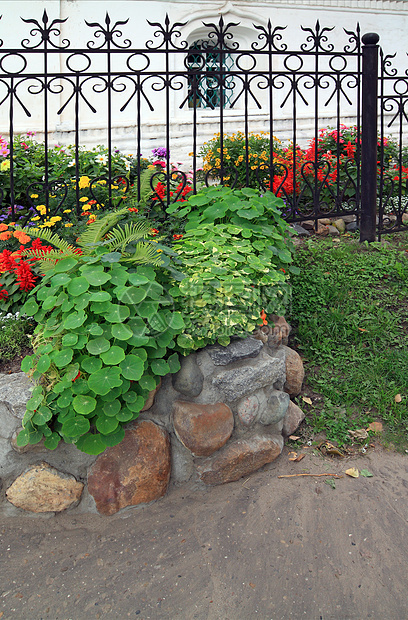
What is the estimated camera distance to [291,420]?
2.97 metres

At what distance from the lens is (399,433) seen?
295 cm

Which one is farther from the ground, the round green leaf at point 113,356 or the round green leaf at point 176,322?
the round green leaf at point 176,322

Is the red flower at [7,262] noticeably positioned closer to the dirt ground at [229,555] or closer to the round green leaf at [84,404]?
the round green leaf at [84,404]

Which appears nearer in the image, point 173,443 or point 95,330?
point 95,330

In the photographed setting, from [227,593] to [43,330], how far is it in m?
1.50

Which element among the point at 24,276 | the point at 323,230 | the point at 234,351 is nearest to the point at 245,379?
the point at 234,351

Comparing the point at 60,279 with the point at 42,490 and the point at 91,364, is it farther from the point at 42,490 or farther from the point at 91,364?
the point at 42,490

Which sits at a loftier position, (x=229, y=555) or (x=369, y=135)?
(x=369, y=135)

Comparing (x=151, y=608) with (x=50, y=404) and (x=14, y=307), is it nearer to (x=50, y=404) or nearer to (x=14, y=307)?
(x=50, y=404)

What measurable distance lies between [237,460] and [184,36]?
8.75 metres

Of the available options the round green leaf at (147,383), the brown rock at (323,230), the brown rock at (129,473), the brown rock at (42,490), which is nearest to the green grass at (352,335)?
the brown rock at (323,230)

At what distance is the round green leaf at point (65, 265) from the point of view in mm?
2561

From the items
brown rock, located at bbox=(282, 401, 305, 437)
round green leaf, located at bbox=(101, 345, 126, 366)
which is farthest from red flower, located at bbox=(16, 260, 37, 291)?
brown rock, located at bbox=(282, 401, 305, 437)

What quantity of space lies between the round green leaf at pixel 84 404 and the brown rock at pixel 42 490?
1.57 ft
